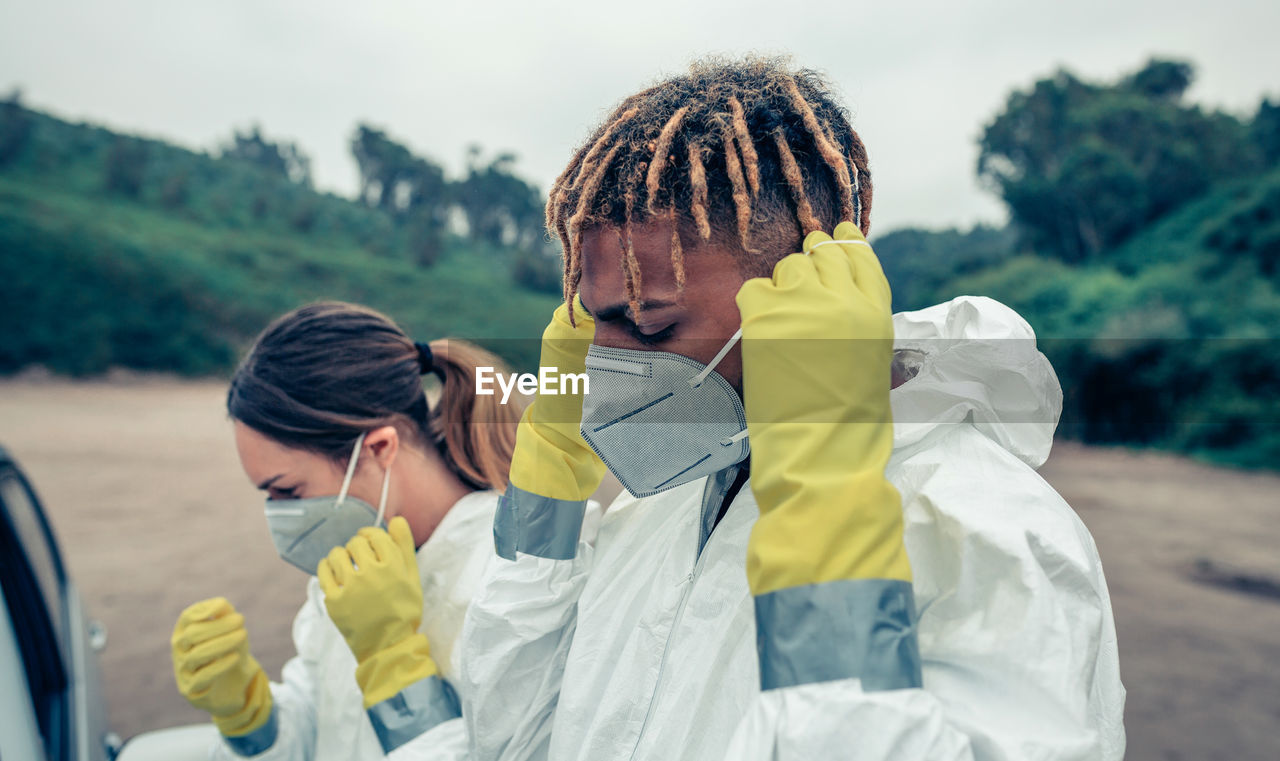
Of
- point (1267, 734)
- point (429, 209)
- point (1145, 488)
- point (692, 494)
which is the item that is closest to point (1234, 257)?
point (1145, 488)

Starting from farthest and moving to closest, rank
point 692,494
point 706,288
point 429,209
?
point 429,209 < point 692,494 < point 706,288

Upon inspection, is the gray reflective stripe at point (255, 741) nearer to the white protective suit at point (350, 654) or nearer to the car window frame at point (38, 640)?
the white protective suit at point (350, 654)

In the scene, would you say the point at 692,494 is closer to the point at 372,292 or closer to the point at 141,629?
the point at 141,629

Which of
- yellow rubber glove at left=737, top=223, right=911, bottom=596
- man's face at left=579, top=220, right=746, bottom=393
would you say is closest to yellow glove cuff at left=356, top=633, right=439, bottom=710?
man's face at left=579, top=220, right=746, bottom=393

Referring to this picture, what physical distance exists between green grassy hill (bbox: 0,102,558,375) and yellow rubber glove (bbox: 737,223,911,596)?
14.0 meters

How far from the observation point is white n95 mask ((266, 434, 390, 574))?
196 centimetres

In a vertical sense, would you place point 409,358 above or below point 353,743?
above

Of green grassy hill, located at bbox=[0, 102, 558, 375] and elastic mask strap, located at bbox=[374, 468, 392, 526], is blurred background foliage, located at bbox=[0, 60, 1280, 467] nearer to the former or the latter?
green grassy hill, located at bbox=[0, 102, 558, 375]

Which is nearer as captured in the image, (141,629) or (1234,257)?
(141,629)

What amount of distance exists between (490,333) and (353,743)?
839 inches

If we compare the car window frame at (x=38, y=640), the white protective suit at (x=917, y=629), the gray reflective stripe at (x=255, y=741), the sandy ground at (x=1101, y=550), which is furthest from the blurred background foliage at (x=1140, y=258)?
the car window frame at (x=38, y=640)

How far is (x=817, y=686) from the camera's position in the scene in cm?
88

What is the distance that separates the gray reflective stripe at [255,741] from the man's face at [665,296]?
1.54 metres

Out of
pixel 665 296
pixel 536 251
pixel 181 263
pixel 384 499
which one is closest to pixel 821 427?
pixel 665 296
